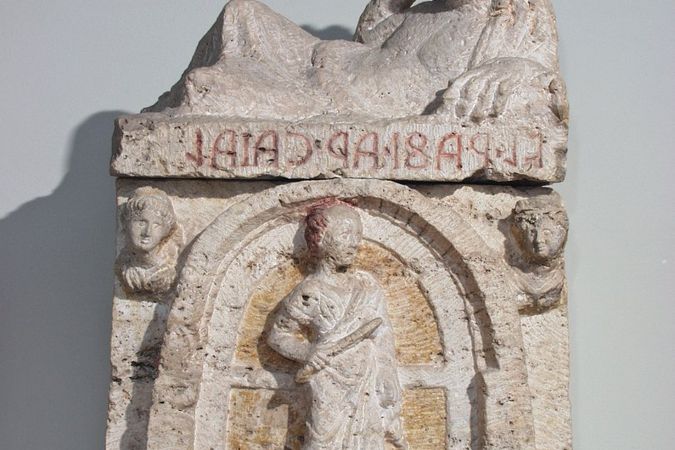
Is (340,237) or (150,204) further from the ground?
(150,204)

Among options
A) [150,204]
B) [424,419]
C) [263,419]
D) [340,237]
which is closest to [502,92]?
[340,237]

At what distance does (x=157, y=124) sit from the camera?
4.44 metres

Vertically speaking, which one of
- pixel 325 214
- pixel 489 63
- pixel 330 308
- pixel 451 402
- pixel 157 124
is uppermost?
pixel 489 63

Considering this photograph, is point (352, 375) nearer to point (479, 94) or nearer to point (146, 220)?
point (146, 220)

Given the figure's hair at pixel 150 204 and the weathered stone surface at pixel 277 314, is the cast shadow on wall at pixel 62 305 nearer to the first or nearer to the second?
the weathered stone surface at pixel 277 314

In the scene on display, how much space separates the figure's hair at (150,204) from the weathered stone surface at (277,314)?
0.06m

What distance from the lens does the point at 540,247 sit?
14.7ft

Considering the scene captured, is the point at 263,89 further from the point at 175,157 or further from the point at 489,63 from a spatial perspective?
the point at 489,63

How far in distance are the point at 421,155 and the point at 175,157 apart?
0.84 meters

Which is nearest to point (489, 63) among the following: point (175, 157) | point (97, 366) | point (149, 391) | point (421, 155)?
A: point (421, 155)

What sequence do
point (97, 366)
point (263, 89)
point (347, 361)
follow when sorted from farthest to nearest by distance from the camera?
point (97, 366) → point (263, 89) → point (347, 361)

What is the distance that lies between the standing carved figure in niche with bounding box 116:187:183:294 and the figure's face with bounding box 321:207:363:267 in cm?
55

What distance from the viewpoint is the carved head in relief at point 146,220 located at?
4.40 metres

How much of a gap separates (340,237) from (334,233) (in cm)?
2
